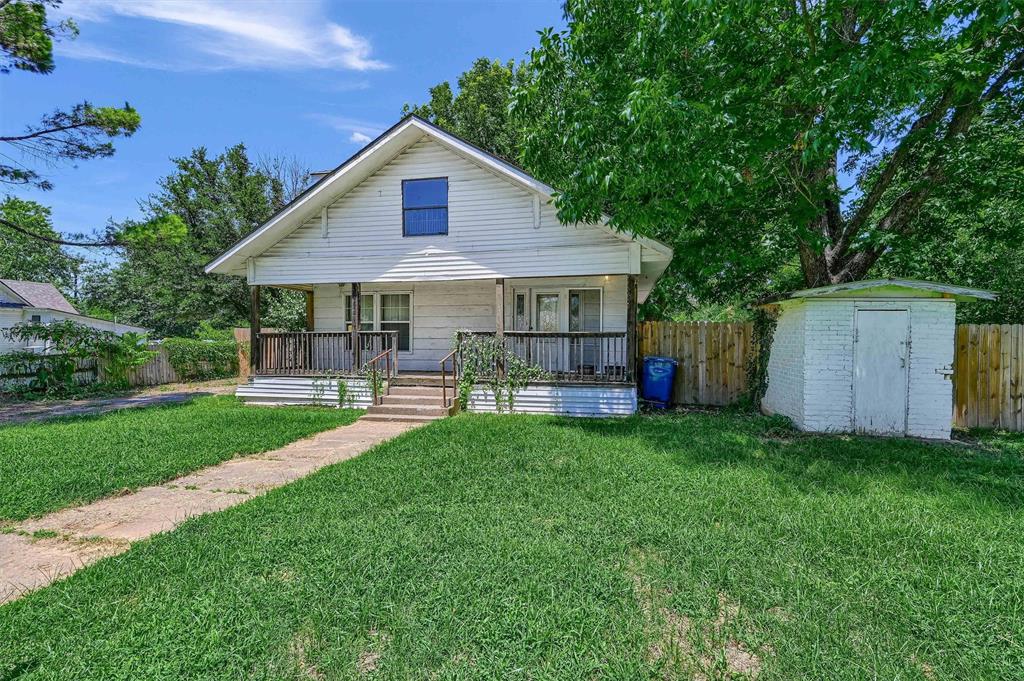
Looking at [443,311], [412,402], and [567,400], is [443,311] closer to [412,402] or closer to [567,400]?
[412,402]

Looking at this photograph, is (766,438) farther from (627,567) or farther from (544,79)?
(544,79)

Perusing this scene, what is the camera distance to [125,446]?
685cm

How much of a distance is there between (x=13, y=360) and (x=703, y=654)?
17.6m

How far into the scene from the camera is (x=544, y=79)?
8.69m

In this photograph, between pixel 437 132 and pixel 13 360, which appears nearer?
pixel 437 132

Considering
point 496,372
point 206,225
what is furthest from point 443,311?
point 206,225

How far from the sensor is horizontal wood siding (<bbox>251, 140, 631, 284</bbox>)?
9992 mm

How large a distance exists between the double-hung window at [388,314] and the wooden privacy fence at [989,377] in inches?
449

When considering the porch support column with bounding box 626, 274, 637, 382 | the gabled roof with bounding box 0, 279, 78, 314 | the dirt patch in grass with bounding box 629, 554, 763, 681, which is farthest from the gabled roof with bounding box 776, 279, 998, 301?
the gabled roof with bounding box 0, 279, 78, 314

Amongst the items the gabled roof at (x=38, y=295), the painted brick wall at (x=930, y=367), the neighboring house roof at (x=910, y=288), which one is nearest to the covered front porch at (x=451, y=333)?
the neighboring house roof at (x=910, y=288)

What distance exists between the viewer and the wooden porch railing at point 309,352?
1120 centimetres

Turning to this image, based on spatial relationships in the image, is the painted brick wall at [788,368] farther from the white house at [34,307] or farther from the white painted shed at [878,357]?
the white house at [34,307]

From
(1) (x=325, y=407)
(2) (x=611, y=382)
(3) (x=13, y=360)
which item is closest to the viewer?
(2) (x=611, y=382)

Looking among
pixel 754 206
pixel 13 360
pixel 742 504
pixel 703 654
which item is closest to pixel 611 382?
pixel 754 206
